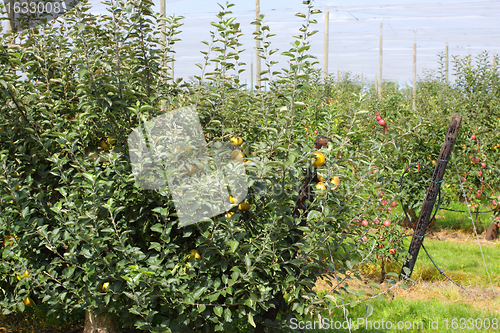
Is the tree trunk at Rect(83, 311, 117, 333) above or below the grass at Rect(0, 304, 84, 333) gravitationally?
above

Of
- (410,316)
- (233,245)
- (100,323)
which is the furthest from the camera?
(410,316)

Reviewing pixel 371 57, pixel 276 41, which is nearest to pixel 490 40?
pixel 371 57

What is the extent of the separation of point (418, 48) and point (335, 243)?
26287 mm

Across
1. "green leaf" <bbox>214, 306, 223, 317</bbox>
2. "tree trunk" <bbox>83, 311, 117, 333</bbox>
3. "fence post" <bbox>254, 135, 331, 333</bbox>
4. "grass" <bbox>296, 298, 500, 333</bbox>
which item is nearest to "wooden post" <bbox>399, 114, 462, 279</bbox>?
"grass" <bbox>296, 298, 500, 333</bbox>

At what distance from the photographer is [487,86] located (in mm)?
6676

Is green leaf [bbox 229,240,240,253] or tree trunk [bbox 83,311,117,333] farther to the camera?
tree trunk [bbox 83,311,117,333]

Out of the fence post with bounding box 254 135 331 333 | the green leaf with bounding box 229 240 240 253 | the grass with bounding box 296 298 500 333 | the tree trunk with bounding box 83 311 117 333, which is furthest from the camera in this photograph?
the grass with bounding box 296 298 500 333

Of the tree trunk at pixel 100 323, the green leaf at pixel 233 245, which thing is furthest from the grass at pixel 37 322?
the green leaf at pixel 233 245

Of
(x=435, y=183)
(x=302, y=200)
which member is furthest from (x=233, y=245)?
(x=435, y=183)

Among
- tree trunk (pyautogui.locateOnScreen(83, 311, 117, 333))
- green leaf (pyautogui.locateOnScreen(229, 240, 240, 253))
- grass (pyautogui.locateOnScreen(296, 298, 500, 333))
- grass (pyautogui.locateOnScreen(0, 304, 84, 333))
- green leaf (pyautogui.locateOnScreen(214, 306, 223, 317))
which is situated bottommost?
grass (pyautogui.locateOnScreen(296, 298, 500, 333))

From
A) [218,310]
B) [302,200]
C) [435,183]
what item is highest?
[302,200]

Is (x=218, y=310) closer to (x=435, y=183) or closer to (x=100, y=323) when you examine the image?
(x=100, y=323)

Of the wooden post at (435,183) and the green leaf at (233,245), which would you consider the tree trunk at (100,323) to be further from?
the wooden post at (435,183)

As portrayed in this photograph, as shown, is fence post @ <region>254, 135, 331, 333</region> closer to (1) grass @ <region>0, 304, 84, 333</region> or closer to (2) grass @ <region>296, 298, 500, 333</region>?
(2) grass @ <region>296, 298, 500, 333</region>
